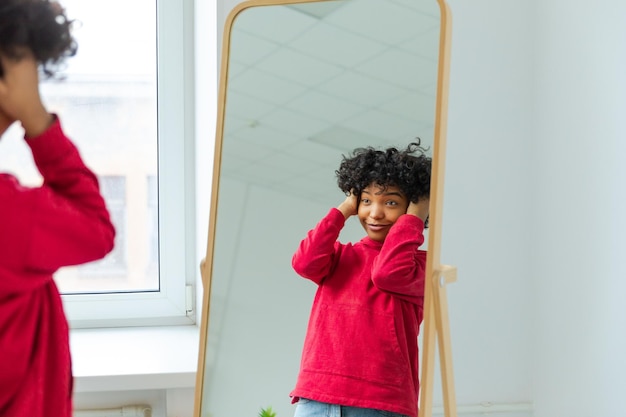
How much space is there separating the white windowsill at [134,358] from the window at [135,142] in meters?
0.07

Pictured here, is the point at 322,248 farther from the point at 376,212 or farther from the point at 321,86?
the point at 321,86

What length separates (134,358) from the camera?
5.73ft

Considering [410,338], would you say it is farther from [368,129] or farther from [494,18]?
[494,18]

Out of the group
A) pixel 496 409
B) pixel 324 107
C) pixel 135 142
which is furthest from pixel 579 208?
pixel 135 142

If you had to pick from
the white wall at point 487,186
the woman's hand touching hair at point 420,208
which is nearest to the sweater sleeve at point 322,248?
the woman's hand touching hair at point 420,208

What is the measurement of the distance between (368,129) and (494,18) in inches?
25.8

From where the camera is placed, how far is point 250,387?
146cm

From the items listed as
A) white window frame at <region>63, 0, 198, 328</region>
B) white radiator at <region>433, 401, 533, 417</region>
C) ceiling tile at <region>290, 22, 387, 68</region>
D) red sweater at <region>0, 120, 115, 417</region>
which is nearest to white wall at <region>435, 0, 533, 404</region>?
white radiator at <region>433, 401, 533, 417</region>

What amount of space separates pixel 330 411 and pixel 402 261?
0.89 feet

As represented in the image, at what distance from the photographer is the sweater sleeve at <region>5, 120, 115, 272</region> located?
0.83 meters

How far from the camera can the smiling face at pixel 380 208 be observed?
131 centimetres

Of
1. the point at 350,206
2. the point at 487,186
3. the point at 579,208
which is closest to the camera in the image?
the point at 350,206

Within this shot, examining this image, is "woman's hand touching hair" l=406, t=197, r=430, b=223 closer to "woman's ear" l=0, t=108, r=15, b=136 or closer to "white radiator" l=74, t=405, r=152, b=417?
"woman's ear" l=0, t=108, r=15, b=136

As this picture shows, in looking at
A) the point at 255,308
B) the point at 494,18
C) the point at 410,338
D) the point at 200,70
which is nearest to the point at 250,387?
the point at 255,308
